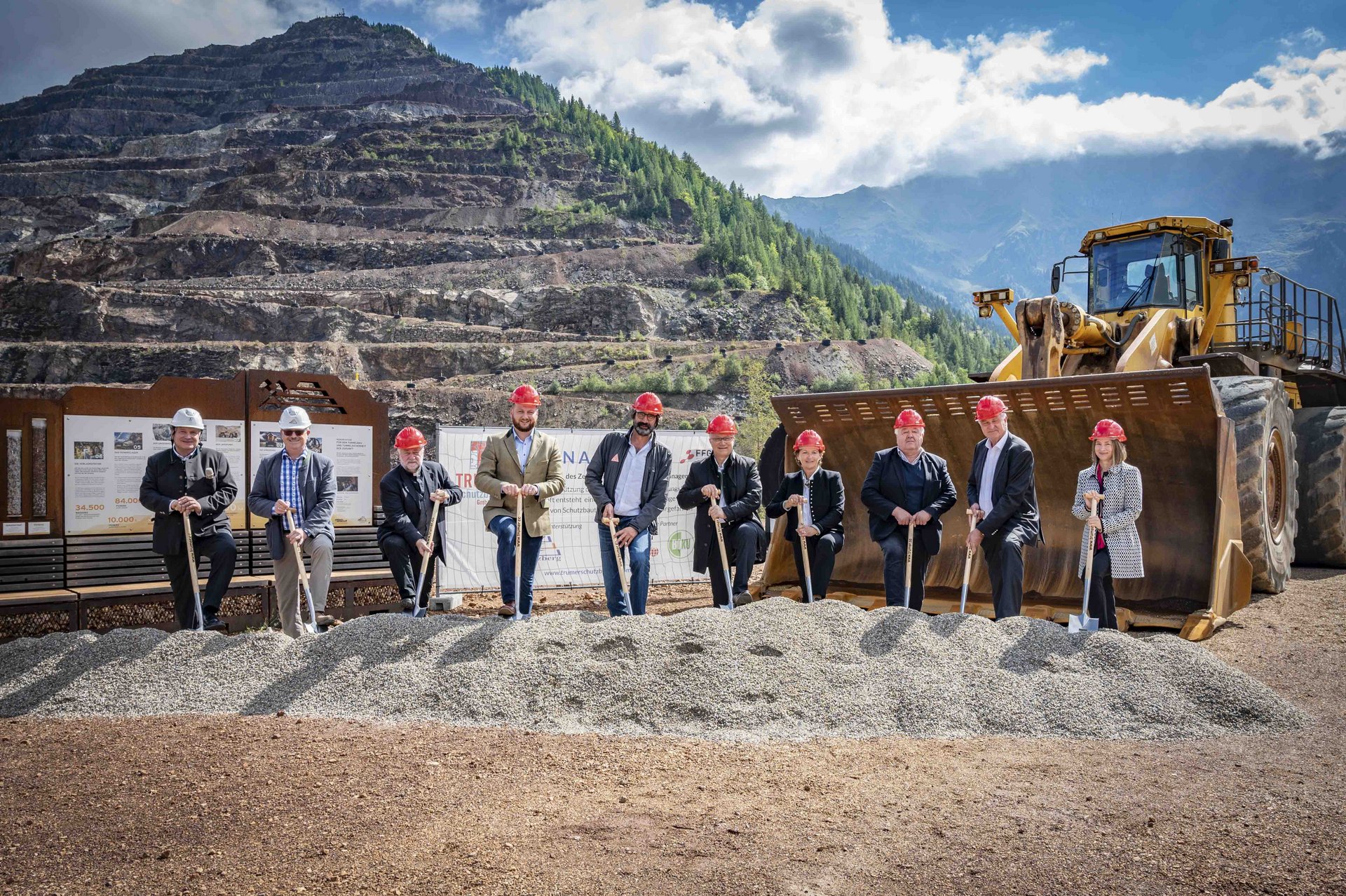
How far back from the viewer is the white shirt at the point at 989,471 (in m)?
6.64

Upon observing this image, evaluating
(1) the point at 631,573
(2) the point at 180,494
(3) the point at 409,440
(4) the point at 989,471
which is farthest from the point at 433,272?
(4) the point at 989,471

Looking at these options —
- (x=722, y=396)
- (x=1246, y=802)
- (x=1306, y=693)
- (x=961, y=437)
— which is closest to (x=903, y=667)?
(x=1246, y=802)

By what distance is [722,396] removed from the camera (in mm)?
51844

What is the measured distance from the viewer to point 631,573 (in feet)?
24.1

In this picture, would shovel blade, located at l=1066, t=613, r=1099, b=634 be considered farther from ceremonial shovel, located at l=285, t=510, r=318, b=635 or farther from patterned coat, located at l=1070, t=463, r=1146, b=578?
ceremonial shovel, located at l=285, t=510, r=318, b=635

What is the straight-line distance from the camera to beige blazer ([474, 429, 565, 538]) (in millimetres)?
7164

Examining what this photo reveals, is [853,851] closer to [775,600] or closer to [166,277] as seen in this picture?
[775,600]

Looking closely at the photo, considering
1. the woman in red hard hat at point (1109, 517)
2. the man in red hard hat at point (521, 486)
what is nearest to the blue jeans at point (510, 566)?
the man in red hard hat at point (521, 486)

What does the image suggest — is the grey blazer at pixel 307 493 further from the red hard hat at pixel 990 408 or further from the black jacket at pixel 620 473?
the red hard hat at pixel 990 408

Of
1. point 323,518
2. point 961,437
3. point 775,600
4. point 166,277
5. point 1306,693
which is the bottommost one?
point 1306,693

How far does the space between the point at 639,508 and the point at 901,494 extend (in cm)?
197

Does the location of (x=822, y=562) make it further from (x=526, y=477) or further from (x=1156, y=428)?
(x=1156, y=428)

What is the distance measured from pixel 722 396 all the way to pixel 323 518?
45.2m

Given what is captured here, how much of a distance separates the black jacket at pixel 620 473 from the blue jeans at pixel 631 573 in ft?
0.38
